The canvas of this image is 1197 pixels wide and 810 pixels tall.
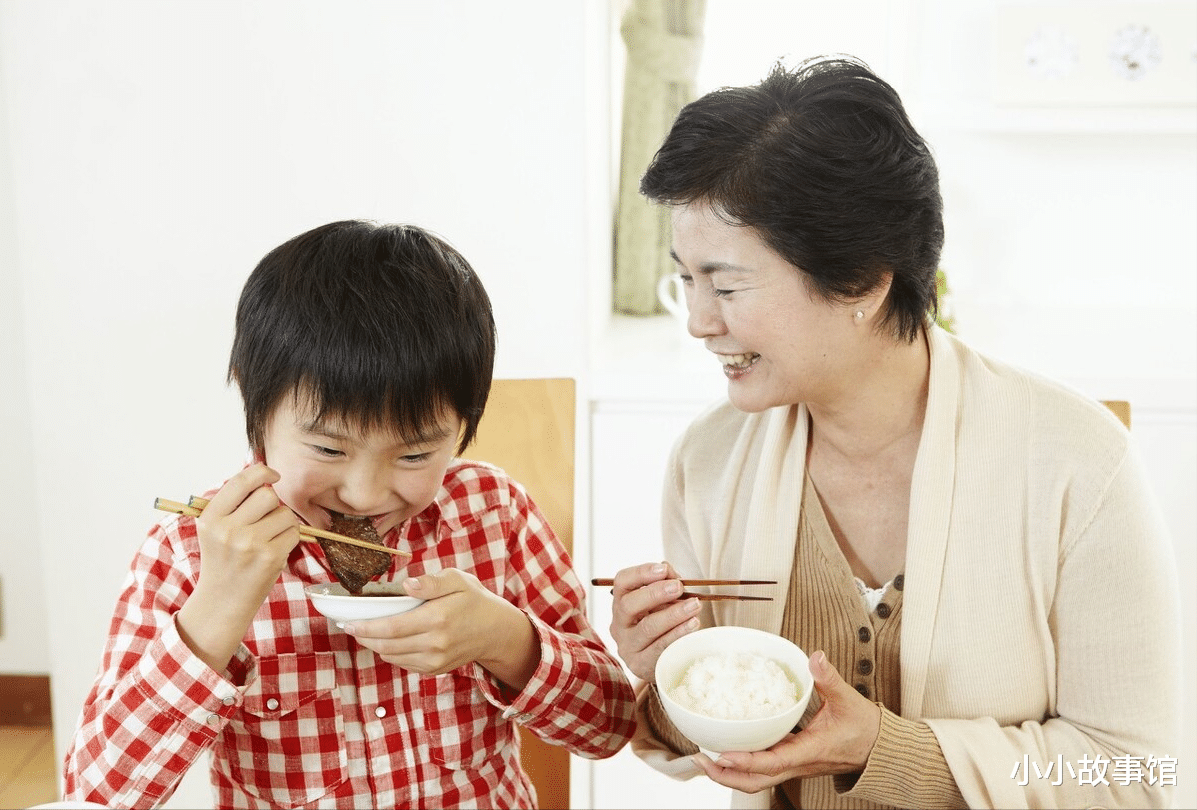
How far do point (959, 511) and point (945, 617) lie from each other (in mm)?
133

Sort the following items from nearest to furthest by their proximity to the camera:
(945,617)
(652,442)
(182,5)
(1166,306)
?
(945,617) → (182,5) → (652,442) → (1166,306)

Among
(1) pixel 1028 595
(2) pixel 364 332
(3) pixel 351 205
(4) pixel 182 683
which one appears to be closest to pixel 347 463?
(2) pixel 364 332

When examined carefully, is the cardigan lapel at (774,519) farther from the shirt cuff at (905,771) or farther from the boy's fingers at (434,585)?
the boy's fingers at (434,585)

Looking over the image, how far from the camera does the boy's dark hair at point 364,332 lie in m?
1.13

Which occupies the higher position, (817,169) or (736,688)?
(817,169)

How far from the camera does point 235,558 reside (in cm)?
105

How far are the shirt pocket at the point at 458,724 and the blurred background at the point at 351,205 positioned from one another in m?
0.83

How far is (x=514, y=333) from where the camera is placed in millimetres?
2074

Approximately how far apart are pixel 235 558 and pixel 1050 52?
2.05 meters

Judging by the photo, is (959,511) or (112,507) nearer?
(959,511)

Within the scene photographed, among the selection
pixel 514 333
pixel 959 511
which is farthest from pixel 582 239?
pixel 959 511

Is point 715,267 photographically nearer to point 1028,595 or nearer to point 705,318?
point 705,318

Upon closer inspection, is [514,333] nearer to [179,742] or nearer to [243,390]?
[243,390]

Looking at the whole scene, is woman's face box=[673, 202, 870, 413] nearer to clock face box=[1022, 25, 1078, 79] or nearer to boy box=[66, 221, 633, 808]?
boy box=[66, 221, 633, 808]
